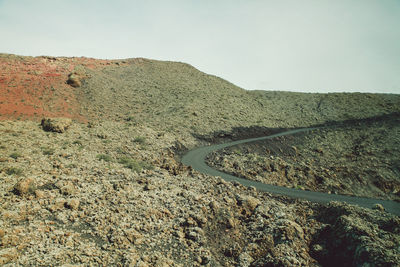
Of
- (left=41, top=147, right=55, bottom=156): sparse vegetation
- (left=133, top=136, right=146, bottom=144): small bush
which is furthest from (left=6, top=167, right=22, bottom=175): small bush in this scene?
(left=133, top=136, right=146, bottom=144): small bush

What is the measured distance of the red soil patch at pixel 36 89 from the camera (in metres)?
30.4

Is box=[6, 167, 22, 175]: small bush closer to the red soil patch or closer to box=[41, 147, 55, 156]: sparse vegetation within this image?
box=[41, 147, 55, 156]: sparse vegetation

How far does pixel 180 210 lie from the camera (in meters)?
12.9

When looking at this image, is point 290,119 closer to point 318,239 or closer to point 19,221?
point 318,239

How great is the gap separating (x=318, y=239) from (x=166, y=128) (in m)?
28.0

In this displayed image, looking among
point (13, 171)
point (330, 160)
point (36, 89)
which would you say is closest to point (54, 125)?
point (13, 171)

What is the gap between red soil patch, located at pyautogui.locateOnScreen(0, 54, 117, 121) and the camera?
30.4 m

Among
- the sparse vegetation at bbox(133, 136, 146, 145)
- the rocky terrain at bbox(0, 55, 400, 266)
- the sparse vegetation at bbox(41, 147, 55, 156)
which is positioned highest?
the sparse vegetation at bbox(133, 136, 146, 145)

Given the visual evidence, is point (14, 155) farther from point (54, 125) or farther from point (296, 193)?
point (296, 193)

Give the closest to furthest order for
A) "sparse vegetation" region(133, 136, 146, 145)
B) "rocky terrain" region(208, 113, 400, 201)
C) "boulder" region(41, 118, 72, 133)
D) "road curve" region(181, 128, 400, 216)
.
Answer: "road curve" region(181, 128, 400, 216)
"boulder" region(41, 118, 72, 133)
"rocky terrain" region(208, 113, 400, 201)
"sparse vegetation" region(133, 136, 146, 145)

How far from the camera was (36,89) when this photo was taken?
3762cm

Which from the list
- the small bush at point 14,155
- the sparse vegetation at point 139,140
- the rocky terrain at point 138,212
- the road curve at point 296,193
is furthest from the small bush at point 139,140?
the small bush at point 14,155

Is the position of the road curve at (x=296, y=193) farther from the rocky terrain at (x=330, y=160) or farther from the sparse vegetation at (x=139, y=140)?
the sparse vegetation at (x=139, y=140)

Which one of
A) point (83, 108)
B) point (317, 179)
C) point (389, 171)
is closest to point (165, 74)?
point (83, 108)
